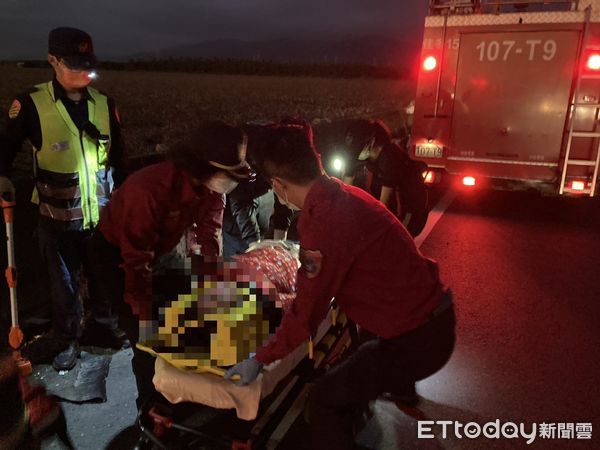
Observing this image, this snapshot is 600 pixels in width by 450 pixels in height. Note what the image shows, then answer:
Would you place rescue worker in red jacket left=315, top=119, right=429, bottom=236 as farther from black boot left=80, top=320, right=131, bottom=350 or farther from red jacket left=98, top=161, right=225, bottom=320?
black boot left=80, top=320, right=131, bottom=350

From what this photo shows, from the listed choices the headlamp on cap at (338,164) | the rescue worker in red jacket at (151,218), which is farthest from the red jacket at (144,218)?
the headlamp on cap at (338,164)

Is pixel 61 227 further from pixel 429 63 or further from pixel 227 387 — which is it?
pixel 429 63

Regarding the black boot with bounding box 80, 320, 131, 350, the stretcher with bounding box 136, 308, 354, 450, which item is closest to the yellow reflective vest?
the black boot with bounding box 80, 320, 131, 350

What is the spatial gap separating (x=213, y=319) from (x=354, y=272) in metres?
0.78

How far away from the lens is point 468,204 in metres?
8.62

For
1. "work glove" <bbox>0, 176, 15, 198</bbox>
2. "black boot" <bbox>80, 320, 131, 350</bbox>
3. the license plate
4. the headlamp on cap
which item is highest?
the headlamp on cap

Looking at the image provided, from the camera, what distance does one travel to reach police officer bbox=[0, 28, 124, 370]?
3361mm

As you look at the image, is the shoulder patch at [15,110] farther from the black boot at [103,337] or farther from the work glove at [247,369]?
the work glove at [247,369]

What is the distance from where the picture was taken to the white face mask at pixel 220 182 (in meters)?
2.67

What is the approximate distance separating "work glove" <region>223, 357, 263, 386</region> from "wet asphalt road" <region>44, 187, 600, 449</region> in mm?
1070

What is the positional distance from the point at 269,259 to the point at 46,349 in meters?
1.79

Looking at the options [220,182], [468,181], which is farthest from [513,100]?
[220,182]

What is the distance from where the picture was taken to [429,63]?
786cm

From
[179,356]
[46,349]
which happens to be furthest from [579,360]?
[46,349]
